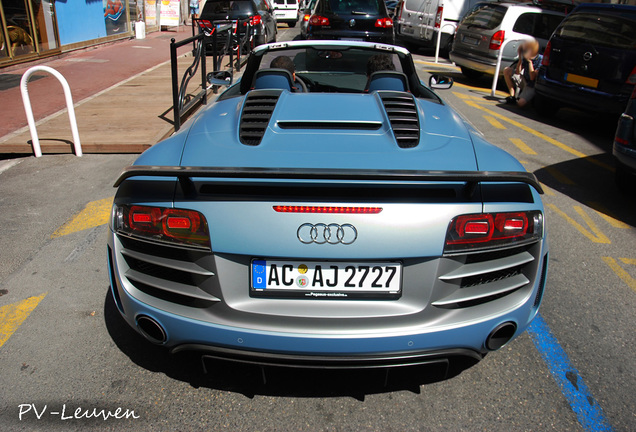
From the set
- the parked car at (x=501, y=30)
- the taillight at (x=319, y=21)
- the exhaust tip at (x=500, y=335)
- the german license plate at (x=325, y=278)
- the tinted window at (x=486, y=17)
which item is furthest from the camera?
the taillight at (x=319, y=21)

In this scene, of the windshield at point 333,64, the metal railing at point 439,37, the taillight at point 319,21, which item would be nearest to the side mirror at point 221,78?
the windshield at point 333,64

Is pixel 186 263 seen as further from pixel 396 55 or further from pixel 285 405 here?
pixel 396 55

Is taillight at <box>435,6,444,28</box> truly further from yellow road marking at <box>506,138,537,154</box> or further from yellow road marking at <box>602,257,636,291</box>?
yellow road marking at <box>602,257,636,291</box>

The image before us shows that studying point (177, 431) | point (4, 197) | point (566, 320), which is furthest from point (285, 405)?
point (4, 197)

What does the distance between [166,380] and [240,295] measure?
32.3 inches

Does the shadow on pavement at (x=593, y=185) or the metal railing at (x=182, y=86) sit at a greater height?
the metal railing at (x=182, y=86)

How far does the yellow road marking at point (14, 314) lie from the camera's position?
9.41ft

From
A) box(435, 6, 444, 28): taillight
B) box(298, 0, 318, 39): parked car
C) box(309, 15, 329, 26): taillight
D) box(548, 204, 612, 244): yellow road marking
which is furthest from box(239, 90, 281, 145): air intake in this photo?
box(435, 6, 444, 28): taillight

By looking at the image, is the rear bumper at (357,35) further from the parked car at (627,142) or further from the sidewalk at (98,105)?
the parked car at (627,142)

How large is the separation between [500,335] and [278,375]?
1.05 meters

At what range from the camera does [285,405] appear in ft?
7.68

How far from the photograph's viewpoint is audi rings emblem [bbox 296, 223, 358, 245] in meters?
1.91

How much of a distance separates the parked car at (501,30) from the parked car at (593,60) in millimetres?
2682

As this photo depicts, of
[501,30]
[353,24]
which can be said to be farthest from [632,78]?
[353,24]
